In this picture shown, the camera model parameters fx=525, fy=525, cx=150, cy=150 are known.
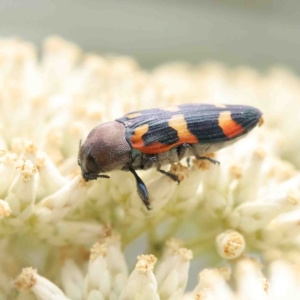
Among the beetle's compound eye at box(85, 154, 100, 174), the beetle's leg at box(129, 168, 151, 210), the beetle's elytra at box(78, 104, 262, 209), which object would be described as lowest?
the beetle's leg at box(129, 168, 151, 210)

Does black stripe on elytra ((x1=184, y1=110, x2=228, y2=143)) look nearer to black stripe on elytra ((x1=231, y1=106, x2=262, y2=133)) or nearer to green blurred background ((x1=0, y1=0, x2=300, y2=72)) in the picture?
black stripe on elytra ((x1=231, y1=106, x2=262, y2=133))

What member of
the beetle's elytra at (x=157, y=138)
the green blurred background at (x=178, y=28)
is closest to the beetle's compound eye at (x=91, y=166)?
the beetle's elytra at (x=157, y=138)

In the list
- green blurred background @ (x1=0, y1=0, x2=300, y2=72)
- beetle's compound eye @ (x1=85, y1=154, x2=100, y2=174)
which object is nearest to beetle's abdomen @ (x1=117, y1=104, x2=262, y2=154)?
beetle's compound eye @ (x1=85, y1=154, x2=100, y2=174)

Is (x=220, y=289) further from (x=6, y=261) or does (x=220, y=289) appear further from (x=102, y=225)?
(x=6, y=261)

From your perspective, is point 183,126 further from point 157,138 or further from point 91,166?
point 91,166

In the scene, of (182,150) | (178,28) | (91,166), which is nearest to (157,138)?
(182,150)

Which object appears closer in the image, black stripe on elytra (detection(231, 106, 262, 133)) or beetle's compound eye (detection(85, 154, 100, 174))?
beetle's compound eye (detection(85, 154, 100, 174))

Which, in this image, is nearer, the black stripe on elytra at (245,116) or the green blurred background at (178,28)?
the black stripe on elytra at (245,116)

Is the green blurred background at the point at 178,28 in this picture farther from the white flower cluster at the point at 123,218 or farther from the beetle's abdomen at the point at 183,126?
the beetle's abdomen at the point at 183,126
